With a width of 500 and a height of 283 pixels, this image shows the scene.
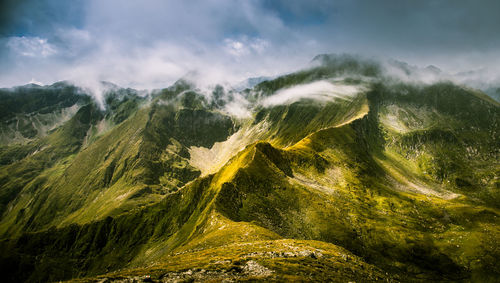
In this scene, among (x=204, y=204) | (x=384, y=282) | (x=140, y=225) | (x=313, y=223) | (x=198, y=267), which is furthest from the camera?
(x=140, y=225)

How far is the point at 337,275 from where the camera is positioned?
47.2 metres

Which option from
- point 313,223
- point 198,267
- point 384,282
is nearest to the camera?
point 198,267

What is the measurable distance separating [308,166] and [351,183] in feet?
105

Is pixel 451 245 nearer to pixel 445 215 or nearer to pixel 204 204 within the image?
pixel 445 215

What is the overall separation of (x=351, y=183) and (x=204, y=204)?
102 metres

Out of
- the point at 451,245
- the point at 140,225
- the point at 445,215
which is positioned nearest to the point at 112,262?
the point at 140,225

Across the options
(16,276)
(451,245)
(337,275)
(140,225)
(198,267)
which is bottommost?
(16,276)

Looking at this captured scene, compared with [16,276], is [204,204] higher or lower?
higher

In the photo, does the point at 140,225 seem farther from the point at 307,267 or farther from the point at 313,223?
the point at 307,267

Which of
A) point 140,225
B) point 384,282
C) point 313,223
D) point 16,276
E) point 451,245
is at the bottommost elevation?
point 16,276

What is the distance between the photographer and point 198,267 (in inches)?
1694

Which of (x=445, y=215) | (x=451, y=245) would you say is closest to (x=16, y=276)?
(x=451, y=245)

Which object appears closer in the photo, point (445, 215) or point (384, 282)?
point (384, 282)

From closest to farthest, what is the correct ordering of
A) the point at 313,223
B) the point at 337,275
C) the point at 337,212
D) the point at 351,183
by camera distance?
the point at 337,275 < the point at 313,223 < the point at 337,212 < the point at 351,183
